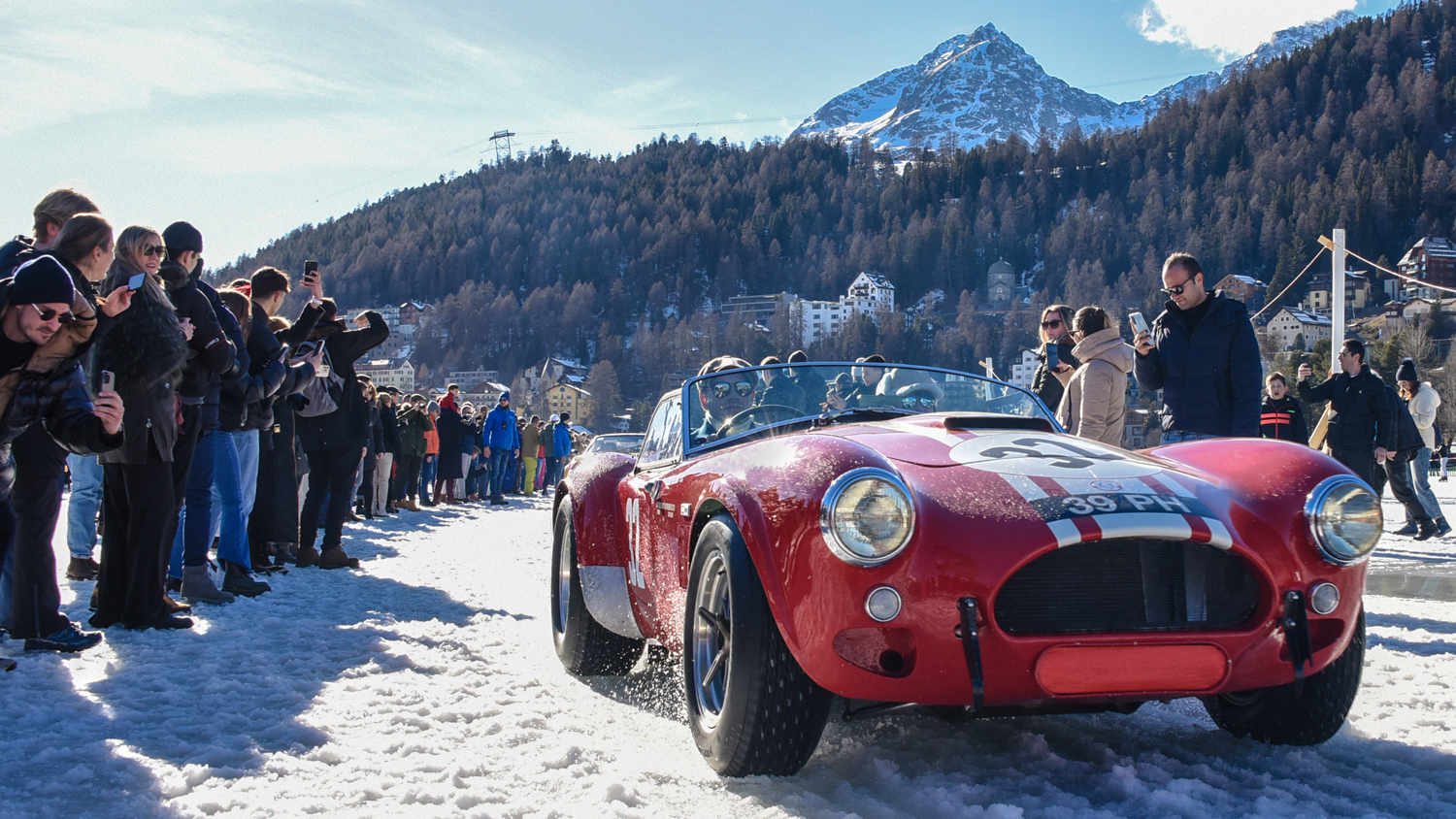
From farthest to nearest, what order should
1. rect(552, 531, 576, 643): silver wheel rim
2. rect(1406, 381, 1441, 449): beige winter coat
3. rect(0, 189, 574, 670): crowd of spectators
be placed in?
rect(1406, 381, 1441, 449): beige winter coat < rect(552, 531, 576, 643): silver wheel rim < rect(0, 189, 574, 670): crowd of spectators

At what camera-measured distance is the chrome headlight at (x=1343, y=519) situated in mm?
2758

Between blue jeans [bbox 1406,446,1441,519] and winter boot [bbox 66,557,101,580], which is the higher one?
blue jeans [bbox 1406,446,1441,519]

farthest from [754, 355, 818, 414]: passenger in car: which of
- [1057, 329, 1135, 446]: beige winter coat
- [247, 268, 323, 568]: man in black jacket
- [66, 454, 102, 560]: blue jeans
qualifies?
[66, 454, 102, 560]: blue jeans

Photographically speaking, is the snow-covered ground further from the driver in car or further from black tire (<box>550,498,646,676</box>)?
the driver in car

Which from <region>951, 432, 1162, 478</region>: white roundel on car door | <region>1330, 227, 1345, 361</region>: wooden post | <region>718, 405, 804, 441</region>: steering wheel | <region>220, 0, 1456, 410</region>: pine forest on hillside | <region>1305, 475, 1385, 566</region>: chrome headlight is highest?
<region>220, 0, 1456, 410</region>: pine forest on hillside

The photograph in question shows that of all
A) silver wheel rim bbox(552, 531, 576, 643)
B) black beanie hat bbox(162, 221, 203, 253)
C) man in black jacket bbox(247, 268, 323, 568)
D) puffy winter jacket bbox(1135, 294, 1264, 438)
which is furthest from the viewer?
man in black jacket bbox(247, 268, 323, 568)

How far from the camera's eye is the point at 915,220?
569ft

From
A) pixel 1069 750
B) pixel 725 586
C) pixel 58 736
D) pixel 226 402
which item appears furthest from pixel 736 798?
pixel 226 402

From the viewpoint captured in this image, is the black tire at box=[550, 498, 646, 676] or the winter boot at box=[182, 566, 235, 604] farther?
the winter boot at box=[182, 566, 235, 604]

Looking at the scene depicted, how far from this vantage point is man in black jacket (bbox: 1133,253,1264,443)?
5461 mm

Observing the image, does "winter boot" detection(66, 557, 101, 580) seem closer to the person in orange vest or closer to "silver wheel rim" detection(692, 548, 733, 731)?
"silver wheel rim" detection(692, 548, 733, 731)

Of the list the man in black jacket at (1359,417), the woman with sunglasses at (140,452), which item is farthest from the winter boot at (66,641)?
the man in black jacket at (1359,417)

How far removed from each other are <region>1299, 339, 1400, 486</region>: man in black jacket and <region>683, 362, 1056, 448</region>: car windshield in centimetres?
726

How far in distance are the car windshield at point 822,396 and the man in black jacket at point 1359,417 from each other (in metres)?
7.26
